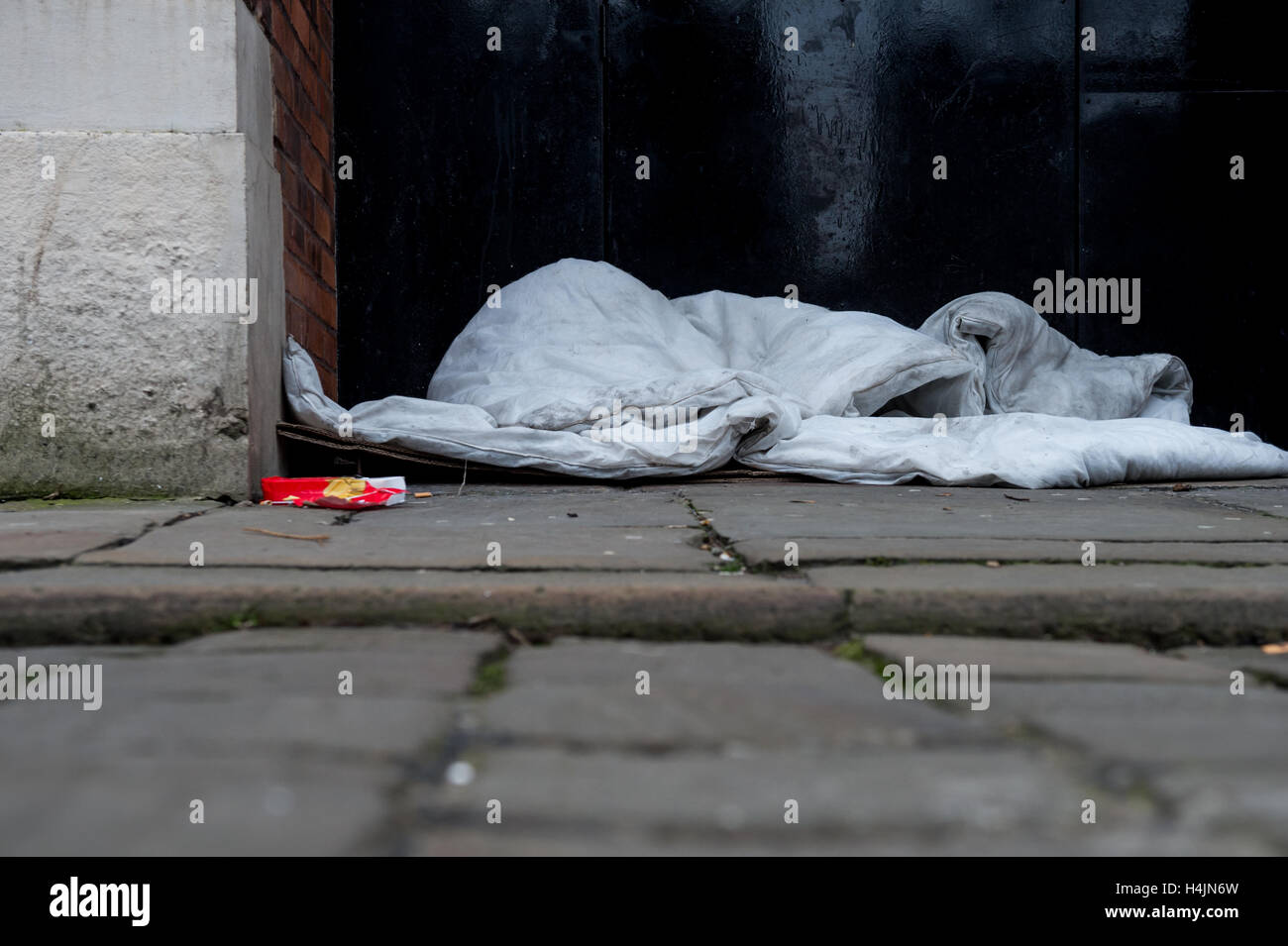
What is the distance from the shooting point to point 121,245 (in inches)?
91.7

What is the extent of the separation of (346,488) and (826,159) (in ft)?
8.04

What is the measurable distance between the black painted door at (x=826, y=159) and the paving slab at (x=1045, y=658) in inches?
115

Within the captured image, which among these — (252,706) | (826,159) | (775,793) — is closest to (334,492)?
(252,706)

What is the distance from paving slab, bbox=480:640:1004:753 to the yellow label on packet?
1170 millimetres

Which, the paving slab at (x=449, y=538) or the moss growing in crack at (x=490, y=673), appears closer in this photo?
the moss growing in crack at (x=490, y=673)

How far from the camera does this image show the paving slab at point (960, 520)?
5.28ft

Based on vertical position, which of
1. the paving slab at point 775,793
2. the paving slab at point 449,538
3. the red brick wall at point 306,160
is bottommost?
the paving slab at point 775,793

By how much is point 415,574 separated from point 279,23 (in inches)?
83.2

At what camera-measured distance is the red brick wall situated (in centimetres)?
287

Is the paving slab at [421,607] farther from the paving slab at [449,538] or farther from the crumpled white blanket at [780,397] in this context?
the crumpled white blanket at [780,397]

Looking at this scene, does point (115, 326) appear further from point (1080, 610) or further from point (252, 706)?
point (1080, 610)

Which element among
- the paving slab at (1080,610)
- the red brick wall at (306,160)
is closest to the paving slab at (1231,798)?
the paving slab at (1080,610)

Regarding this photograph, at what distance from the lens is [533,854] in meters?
0.65
